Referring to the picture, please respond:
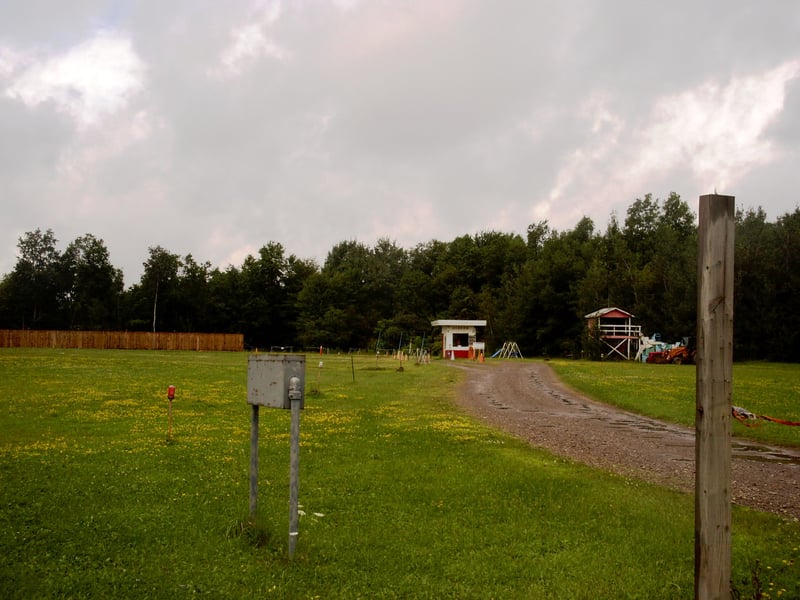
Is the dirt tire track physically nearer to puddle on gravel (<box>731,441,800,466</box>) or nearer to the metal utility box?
puddle on gravel (<box>731,441,800,466</box>)

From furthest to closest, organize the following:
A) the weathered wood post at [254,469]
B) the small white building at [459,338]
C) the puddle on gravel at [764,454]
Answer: the small white building at [459,338], the puddle on gravel at [764,454], the weathered wood post at [254,469]

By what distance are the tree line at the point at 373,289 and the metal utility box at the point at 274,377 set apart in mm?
71791

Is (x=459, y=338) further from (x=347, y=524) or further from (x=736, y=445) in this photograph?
(x=347, y=524)

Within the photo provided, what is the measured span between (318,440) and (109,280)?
101131 mm

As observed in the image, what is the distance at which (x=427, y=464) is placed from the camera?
457 inches

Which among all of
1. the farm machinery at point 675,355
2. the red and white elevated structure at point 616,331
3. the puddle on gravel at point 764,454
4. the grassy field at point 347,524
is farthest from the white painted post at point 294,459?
the red and white elevated structure at point 616,331

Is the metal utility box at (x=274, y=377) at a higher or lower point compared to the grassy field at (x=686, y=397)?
higher

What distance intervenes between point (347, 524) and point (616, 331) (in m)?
62.3

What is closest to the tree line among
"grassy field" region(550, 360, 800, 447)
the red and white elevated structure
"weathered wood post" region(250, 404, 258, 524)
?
the red and white elevated structure

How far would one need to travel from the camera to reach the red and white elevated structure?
64.3 meters

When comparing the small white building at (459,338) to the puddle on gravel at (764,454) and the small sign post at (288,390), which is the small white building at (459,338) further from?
the small sign post at (288,390)

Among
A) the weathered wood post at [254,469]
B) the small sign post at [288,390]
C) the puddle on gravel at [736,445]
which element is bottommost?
the puddle on gravel at [736,445]

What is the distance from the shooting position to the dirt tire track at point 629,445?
1062cm

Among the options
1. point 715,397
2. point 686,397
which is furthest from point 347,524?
point 686,397
